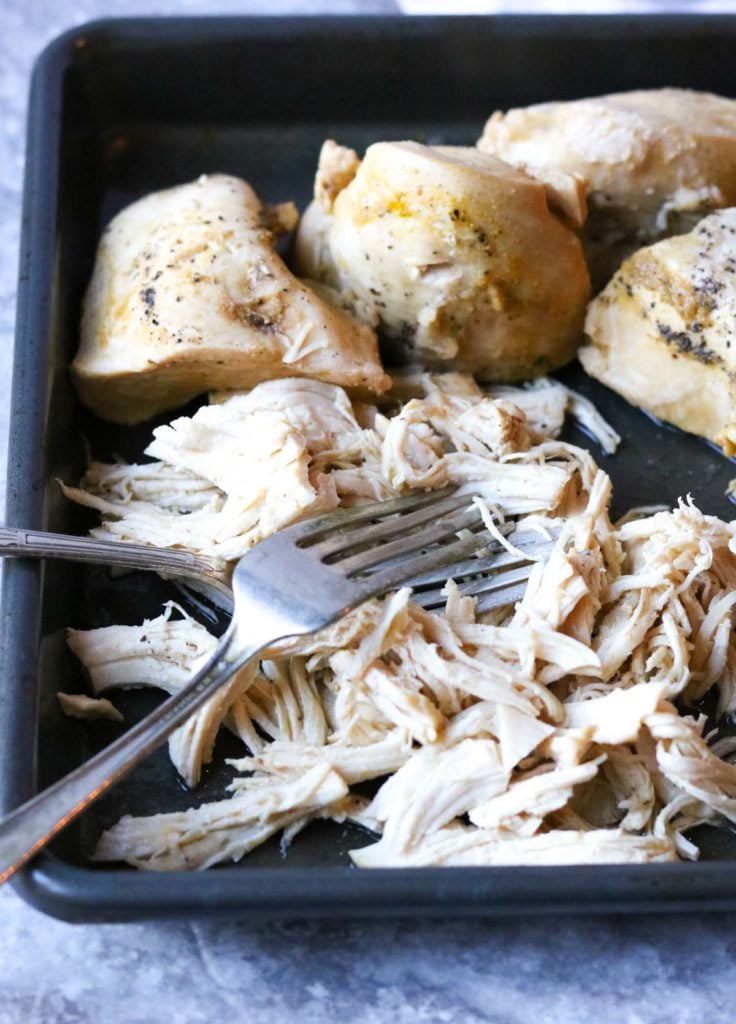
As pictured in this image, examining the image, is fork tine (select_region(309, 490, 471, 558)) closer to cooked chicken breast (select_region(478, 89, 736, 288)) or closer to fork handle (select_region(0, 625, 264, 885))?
fork handle (select_region(0, 625, 264, 885))

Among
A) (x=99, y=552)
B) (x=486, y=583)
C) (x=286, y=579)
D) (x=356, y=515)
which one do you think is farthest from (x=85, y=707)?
(x=486, y=583)

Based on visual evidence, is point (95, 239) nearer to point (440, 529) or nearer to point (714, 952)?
point (440, 529)

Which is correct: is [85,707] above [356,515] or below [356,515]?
below

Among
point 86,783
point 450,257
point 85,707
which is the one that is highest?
point 450,257

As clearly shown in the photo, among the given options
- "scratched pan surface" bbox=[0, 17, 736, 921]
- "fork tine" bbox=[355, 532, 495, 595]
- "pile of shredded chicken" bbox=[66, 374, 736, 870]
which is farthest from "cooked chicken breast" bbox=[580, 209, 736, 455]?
"fork tine" bbox=[355, 532, 495, 595]

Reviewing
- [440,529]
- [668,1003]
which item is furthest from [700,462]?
[668,1003]

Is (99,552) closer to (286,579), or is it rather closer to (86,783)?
(286,579)

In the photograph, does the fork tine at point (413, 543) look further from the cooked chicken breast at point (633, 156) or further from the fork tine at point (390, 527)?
the cooked chicken breast at point (633, 156)
